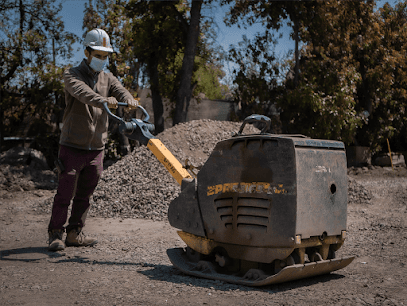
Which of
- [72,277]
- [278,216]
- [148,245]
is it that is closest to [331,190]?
[278,216]

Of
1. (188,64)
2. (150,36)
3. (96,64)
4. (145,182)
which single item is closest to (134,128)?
(96,64)

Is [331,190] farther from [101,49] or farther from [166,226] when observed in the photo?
[166,226]

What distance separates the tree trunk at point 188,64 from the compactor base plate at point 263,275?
406 inches

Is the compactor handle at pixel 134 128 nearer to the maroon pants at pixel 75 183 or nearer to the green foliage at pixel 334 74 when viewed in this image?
the maroon pants at pixel 75 183

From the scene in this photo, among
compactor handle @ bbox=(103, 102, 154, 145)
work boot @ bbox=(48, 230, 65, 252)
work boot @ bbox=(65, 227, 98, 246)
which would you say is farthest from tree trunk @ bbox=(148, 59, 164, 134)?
compactor handle @ bbox=(103, 102, 154, 145)

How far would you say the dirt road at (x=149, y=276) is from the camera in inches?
117

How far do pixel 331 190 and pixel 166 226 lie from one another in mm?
3624

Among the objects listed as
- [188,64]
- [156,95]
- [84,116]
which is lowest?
[84,116]

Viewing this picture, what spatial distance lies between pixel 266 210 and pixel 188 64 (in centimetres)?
1112

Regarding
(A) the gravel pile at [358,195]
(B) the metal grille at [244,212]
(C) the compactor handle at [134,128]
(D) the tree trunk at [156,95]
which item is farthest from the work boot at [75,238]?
(D) the tree trunk at [156,95]

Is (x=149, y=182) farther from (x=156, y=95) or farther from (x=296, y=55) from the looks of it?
(x=296, y=55)

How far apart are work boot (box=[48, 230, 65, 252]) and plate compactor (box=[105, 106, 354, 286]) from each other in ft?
5.26

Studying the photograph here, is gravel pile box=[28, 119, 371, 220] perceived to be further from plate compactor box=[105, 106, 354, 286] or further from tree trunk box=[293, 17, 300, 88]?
tree trunk box=[293, 17, 300, 88]

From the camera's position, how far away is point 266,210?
3.21 m
